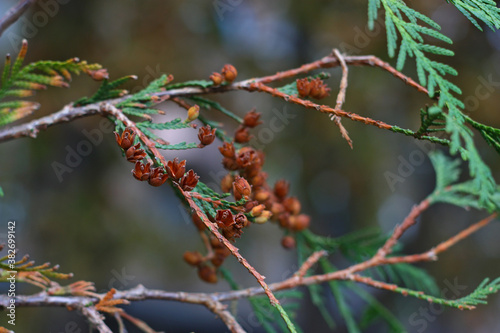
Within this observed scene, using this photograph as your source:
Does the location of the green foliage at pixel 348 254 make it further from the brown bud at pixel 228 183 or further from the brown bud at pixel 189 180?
the brown bud at pixel 189 180

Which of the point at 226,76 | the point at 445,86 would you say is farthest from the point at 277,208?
the point at 445,86

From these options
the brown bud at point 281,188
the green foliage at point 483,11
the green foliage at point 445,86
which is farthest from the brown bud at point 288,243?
the green foliage at point 483,11

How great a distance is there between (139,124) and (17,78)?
0.85ft

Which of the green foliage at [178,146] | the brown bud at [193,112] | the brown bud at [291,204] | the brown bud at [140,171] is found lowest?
the brown bud at [291,204]

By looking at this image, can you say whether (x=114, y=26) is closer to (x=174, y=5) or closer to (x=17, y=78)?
(x=174, y=5)

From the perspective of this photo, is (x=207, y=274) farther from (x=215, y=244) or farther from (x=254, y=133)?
(x=254, y=133)

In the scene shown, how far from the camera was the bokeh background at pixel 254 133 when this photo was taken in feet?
7.25

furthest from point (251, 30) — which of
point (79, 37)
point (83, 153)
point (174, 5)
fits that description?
point (83, 153)

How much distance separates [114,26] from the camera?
228 cm

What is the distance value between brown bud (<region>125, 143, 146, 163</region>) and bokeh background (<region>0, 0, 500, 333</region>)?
4.87ft

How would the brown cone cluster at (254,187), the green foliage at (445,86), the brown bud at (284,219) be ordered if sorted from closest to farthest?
1. the green foliage at (445,86)
2. the brown cone cluster at (254,187)
3. the brown bud at (284,219)

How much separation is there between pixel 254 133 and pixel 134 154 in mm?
1967

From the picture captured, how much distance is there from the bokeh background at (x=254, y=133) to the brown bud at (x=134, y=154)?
1.48 metres

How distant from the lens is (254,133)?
101 inches
